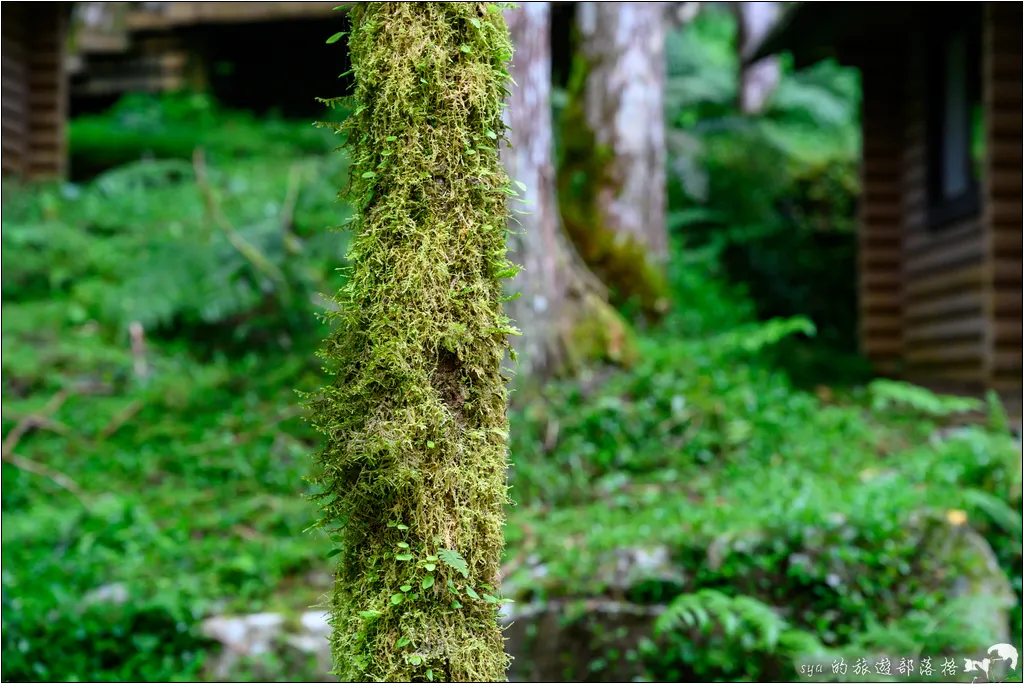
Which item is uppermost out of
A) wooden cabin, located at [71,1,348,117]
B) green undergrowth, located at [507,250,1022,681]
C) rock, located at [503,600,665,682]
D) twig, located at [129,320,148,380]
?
wooden cabin, located at [71,1,348,117]

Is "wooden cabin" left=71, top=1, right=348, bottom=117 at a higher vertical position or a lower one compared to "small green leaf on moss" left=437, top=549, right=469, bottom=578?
higher

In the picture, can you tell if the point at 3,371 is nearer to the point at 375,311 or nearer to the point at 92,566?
the point at 92,566

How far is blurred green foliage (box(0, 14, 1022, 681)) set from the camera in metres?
4.43

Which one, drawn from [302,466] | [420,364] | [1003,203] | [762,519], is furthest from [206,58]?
[420,364]

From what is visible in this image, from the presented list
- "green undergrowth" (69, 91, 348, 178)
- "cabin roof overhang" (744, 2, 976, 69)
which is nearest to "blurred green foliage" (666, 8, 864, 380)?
"cabin roof overhang" (744, 2, 976, 69)

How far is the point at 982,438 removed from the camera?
5.76 metres

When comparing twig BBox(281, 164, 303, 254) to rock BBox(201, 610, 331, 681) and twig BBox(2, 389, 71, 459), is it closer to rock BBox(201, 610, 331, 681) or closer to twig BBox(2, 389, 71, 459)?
Result: twig BBox(2, 389, 71, 459)

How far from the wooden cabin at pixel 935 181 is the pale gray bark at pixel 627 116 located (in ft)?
5.62

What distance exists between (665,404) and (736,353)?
1632 mm

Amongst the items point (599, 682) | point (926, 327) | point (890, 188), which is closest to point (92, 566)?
point (599, 682)

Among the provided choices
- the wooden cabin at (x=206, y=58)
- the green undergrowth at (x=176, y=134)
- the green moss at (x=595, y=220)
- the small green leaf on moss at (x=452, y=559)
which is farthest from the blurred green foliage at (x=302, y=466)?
the wooden cabin at (x=206, y=58)

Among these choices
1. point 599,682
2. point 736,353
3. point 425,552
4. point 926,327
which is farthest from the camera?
point 926,327

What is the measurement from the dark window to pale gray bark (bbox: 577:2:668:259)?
3.12 metres

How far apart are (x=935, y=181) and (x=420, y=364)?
382 inches
